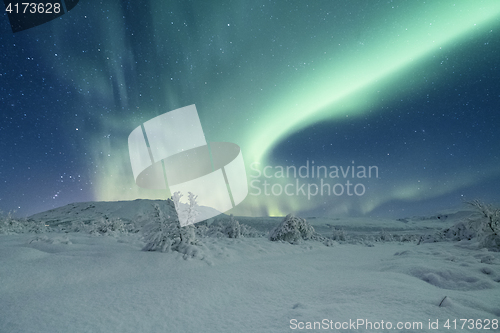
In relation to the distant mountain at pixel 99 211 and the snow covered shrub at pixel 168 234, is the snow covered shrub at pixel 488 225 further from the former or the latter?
the distant mountain at pixel 99 211

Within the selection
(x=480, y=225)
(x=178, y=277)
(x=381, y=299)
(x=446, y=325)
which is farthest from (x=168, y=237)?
(x=480, y=225)

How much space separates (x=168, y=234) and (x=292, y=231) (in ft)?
24.3

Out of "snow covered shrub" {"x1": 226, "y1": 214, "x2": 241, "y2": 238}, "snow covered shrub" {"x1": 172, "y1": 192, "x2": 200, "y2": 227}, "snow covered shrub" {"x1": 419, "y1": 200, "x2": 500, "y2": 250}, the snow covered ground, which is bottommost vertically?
"snow covered shrub" {"x1": 419, "y1": 200, "x2": 500, "y2": 250}

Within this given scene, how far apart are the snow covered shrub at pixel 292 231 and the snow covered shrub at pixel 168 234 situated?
609cm

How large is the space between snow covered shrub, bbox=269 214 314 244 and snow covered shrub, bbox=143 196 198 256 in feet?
20.0

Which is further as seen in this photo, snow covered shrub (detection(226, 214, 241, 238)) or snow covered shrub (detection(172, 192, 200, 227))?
snow covered shrub (detection(226, 214, 241, 238))

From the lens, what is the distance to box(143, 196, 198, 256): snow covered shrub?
6.08 m

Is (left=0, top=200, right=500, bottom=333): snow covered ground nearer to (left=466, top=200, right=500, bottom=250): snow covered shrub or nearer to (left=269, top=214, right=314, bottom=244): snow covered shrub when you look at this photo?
(left=466, top=200, right=500, bottom=250): snow covered shrub

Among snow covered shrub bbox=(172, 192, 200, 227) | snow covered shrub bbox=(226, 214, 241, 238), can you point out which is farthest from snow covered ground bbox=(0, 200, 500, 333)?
snow covered shrub bbox=(226, 214, 241, 238)

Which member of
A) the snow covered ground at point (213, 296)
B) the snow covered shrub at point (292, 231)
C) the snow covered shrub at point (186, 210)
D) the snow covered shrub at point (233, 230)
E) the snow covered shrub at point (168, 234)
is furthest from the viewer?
the snow covered shrub at point (292, 231)

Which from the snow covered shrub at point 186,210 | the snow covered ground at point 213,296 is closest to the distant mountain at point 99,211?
the snow covered shrub at point 186,210

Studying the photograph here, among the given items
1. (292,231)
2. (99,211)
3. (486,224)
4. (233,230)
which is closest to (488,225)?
(486,224)

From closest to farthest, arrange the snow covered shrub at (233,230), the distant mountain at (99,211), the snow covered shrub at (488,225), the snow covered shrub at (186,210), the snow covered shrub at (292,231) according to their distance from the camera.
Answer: the snow covered shrub at (186,210) → the snow covered shrub at (488,225) → the snow covered shrub at (233,230) → the snow covered shrub at (292,231) → the distant mountain at (99,211)

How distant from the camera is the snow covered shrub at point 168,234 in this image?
6.08 meters
